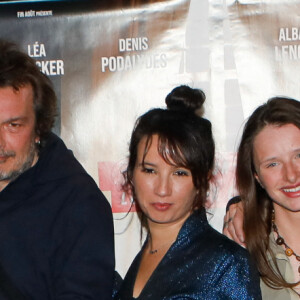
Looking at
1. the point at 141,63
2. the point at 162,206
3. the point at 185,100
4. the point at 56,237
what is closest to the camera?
the point at 56,237

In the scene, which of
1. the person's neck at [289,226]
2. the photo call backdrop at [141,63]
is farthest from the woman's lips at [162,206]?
the photo call backdrop at [141,63]

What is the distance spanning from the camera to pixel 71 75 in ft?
9.67

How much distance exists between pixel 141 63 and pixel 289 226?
0.99 m

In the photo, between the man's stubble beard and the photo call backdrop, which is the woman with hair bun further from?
the photo call backdrop

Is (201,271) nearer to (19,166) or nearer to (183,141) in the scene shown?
(183,141)

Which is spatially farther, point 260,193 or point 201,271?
point 260,193

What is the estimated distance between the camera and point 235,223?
7.83 feet

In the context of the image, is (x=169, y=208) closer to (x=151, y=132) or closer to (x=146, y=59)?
(x=151, y=132)

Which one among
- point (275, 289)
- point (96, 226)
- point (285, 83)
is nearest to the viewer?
point (96, 226)

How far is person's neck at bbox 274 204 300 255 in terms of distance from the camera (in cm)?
231

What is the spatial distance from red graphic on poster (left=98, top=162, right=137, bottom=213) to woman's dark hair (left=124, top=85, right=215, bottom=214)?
65 centimetres

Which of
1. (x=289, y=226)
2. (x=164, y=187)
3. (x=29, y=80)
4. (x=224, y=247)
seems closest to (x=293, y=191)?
(x=289, y=226)

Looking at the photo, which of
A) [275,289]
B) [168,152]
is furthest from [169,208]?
[275,289]

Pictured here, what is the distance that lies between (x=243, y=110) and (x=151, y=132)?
2.51ft
